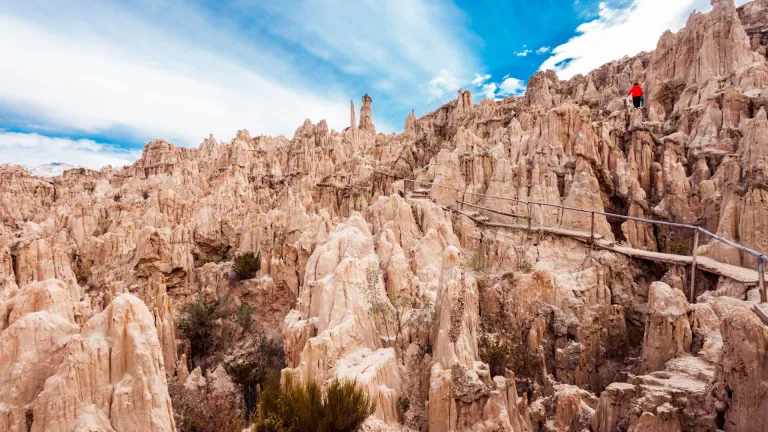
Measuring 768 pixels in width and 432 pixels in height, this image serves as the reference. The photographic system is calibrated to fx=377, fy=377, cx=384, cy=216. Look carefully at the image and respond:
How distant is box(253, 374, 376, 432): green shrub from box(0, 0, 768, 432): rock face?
930mm

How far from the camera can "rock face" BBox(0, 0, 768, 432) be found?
8875mm

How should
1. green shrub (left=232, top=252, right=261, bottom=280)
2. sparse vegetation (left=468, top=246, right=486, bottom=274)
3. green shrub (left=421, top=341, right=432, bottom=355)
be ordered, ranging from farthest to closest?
green shrub (left=232, top=252, right=261, bottom=280) → sparse vegetation (left=468, top=246, right=486, bottom=274) → green shrub (left=421, top=341, right=432, bottom=355)

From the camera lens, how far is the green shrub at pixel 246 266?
85.0 feet

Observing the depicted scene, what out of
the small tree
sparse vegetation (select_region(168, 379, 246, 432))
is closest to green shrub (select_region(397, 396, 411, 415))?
the small tree

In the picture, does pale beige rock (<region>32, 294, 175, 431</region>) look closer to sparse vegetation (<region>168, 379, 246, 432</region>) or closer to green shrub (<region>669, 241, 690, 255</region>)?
sparse vegetation (<region>168, 379, 246, 432</region>)

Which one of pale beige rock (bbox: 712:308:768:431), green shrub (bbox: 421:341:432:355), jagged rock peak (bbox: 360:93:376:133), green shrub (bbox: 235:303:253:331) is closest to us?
pale beige rock (bbox: 712:308:768:431)

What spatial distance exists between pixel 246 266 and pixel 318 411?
1842 cm

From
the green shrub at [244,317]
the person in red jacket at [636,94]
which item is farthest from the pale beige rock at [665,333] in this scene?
the person in red jacket at [636,94]

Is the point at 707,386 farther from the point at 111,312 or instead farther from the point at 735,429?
the point at 111,312

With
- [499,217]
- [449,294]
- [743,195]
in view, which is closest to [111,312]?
[449,294]

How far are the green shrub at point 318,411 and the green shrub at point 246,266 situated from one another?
56.5 feet

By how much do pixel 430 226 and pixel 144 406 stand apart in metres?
14.9

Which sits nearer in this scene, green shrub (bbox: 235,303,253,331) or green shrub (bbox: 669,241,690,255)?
green shrub (bbox: 669,241,690,255)

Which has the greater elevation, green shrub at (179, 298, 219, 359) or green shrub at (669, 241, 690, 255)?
green shrub at (669, 241, 690, 255)
